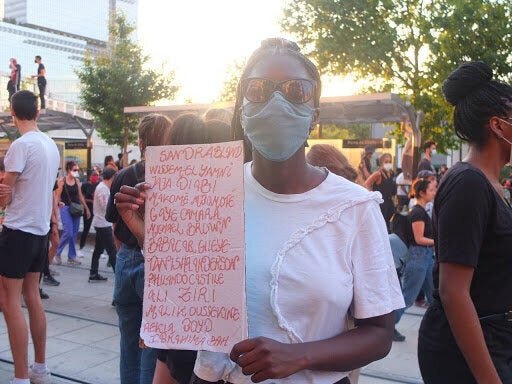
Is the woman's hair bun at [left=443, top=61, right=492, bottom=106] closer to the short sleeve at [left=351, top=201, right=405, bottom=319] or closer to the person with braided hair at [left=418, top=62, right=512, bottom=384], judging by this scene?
the person with braided hair at [left=418, top=62, right=512, bottom=384]

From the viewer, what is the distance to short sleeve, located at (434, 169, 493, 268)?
6.65 ft

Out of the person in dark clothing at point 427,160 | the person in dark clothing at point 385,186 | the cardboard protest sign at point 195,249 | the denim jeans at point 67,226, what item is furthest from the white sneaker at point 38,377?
the person in dark clothing at point 427,160

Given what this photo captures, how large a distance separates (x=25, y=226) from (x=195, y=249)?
9.46 feet

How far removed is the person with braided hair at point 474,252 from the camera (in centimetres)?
203

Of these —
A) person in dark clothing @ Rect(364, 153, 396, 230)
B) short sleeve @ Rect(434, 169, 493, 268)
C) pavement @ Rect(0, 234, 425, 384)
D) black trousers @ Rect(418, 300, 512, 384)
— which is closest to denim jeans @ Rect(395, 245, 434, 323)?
pavement @ Rect(0, 234, 425, 384)

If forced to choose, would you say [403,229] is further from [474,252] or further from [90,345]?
[474,252]

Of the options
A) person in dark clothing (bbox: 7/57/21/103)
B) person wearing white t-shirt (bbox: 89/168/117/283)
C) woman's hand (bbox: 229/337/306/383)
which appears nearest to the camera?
woman's hand (bbox: 229/337/306/383)

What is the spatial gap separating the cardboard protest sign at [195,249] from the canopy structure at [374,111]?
28.5ft

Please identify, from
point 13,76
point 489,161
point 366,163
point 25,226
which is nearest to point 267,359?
point 489,161

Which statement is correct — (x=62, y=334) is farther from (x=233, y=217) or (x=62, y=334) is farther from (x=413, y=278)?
(x=233, y=217)

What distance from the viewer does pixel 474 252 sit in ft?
6.64

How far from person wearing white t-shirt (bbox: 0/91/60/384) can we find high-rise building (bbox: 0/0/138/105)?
490ft

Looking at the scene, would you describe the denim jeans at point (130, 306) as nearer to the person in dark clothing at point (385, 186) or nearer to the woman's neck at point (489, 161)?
the woman's neck at point (489, 161)

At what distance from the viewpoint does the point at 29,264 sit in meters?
4.22
